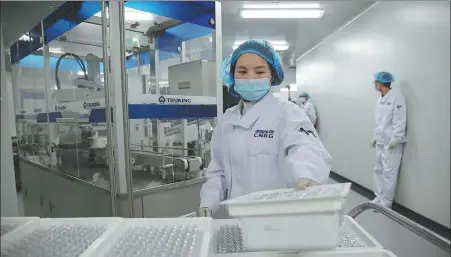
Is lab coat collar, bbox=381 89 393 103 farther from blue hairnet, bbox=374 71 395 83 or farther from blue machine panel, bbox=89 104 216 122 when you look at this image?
blue machine panel, bbox=89 104 216 122

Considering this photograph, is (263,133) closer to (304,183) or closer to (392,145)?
(304,183)

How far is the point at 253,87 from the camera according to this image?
1123 mm

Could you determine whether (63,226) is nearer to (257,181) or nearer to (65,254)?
(65,254)

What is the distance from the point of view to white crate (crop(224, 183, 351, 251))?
51 centimetres

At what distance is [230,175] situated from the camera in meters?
1.16

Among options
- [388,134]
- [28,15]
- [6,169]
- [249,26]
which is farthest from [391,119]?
[28,15]

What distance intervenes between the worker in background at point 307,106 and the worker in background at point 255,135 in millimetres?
4503

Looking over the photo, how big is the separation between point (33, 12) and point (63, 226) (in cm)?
236

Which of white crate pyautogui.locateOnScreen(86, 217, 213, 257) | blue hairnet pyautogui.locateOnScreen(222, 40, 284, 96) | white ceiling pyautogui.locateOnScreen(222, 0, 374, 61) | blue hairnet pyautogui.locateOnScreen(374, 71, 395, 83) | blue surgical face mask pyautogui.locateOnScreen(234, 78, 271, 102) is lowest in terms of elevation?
white crate pyautogui.locateOnScreen(86, 217, 213, 257)

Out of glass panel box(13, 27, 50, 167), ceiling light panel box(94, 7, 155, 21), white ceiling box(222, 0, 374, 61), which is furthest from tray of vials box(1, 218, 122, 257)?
white ceiling box(222, 0, 374, 61)

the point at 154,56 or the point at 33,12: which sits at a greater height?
the point at 33,12

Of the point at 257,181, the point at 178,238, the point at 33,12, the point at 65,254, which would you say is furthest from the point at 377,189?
the point at 33,12

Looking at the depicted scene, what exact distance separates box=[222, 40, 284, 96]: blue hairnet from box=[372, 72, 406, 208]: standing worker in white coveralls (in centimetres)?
214

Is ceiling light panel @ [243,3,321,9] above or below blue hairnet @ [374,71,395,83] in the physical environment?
above
